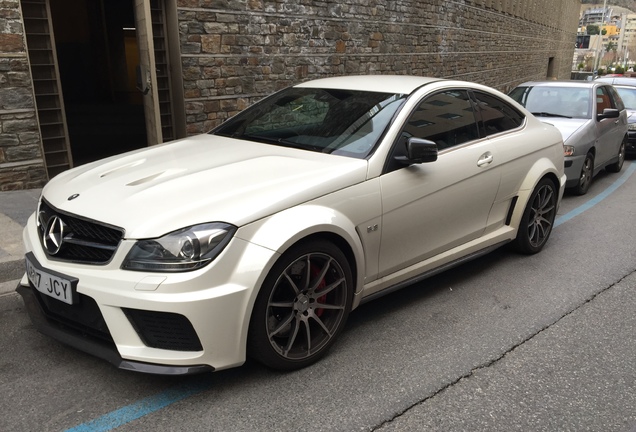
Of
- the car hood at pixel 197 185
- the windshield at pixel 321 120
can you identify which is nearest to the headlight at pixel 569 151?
the windshield at pixel 321 120

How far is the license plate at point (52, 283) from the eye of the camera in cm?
273

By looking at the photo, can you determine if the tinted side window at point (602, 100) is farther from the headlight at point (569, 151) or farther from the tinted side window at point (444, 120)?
the tinted side window at point (444, 120)

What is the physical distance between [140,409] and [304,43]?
851cm

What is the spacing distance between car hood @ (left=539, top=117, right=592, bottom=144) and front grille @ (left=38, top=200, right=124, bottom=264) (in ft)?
21.3

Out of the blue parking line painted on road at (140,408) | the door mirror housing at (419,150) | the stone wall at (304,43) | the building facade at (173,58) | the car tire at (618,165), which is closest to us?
the blue parking line painted on road at (140,408)

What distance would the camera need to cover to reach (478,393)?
9.68ft

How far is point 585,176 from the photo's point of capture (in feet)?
26.0

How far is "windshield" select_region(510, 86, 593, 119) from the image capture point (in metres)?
8.25

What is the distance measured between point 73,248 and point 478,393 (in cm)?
231

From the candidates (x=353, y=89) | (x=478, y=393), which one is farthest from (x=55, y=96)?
(x=478, y=393)

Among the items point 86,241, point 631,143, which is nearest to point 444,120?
point 86,241

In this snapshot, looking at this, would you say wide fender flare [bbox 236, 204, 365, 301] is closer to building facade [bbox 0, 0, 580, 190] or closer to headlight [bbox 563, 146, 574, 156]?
building facade [bbox 0, 0, 580, 190]

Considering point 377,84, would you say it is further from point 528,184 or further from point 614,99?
point 614,99

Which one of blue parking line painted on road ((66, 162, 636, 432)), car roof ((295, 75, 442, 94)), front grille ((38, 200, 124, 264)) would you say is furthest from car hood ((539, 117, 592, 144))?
front grille ((38, 200, 124, 264))
